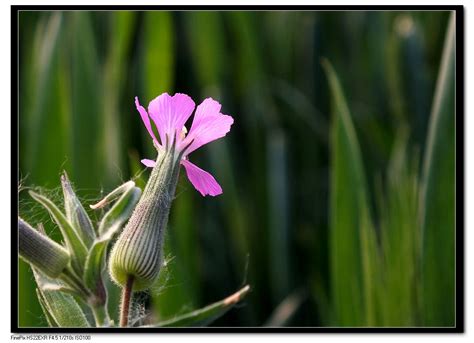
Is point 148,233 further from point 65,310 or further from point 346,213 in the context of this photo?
point 346,213

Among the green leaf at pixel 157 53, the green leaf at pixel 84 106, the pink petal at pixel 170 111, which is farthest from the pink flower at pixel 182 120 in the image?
the green leaf at pixel 157 53

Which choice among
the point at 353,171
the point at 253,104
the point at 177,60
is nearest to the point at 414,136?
the point at 353,171

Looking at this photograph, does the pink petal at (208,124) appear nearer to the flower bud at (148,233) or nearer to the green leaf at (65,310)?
the flower bud at (148,233)

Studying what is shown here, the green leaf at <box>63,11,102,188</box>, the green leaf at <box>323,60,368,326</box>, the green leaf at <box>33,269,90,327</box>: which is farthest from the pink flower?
the green leaf at <box>63,11,102,188</box>

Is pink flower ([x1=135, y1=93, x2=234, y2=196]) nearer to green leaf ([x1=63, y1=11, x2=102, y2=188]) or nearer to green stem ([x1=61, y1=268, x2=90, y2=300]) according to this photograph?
Answer: green stem ([x1=61, y1=268, x2=90, y2=300])

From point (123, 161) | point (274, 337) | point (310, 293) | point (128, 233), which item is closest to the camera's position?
point (128, 233)
